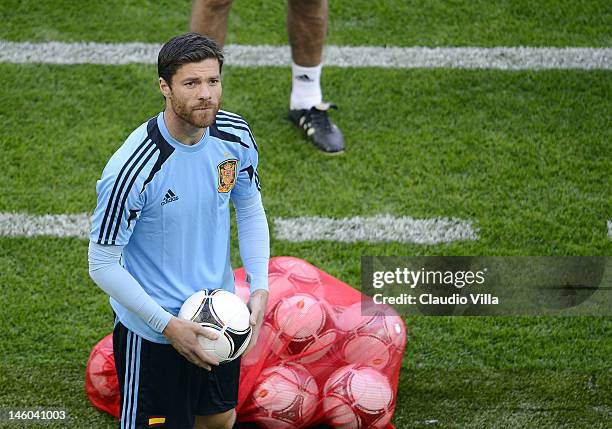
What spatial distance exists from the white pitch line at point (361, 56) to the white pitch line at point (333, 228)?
1704 mm

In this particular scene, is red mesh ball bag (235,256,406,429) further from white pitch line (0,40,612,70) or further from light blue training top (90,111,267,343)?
white pitch line (0,40,612,70)

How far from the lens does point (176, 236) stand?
3.28 m

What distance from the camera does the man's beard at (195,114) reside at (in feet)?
10.3

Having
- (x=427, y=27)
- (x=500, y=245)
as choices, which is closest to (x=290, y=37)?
(x=427, y=27)

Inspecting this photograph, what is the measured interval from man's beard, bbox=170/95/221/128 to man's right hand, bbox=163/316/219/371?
0.63 metres

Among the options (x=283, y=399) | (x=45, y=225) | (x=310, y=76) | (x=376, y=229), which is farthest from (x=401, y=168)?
(x=283, y=399)

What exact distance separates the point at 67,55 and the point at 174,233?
401 cm

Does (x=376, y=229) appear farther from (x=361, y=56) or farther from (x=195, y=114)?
(x=195, y=114)

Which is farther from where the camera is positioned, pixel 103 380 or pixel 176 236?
pixel 103 380

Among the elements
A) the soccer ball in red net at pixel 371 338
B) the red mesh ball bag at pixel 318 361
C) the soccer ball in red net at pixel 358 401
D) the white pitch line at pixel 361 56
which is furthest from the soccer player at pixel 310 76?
the soccer ball in red net at pixel 358 401

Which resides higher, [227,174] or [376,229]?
[376,229]

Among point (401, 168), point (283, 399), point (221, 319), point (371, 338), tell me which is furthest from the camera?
point (401, 168)

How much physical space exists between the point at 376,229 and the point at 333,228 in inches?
9.2

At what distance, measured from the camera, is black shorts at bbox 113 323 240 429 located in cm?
342
